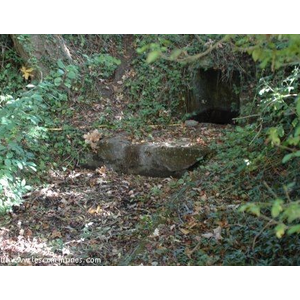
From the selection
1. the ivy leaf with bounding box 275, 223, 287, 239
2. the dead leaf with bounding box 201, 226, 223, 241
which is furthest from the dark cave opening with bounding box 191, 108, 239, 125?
the ivy leaf with bounding box 275, 223, 287, 239

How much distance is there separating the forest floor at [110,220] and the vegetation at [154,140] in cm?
2

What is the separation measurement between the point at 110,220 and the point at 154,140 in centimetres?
174

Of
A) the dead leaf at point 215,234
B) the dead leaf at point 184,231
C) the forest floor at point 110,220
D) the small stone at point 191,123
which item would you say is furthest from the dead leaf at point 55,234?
the small stone at point 191,123

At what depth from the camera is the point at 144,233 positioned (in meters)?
4.13

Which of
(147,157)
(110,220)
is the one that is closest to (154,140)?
(147,157)

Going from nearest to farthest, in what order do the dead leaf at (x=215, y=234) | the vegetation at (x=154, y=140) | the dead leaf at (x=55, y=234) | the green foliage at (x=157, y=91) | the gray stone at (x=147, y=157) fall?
the vegetation at (x=154, y=140) → the dead leaf at (x=215, y=234) → the dead leaf at (x=55, y=234) → the gray stone at (x=147, y=157) → the green foliage at (x=157, y=91)

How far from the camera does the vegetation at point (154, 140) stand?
3250 mm

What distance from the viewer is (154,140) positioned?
5.91m

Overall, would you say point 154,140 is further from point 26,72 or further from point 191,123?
point 26,72

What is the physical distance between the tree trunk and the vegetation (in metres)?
0.07

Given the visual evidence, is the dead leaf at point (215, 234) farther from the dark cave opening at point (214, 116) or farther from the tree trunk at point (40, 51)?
the tree trunk at point (40, 51)

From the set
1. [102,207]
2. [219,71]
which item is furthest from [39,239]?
[219,71]

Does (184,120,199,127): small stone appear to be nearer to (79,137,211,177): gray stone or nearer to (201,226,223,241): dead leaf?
(79,137,211,177): gray stone

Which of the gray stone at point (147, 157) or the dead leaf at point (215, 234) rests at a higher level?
the gray stone at point (147, 157)
